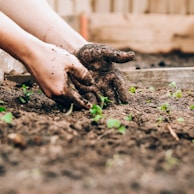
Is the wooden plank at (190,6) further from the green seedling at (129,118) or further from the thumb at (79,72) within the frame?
the green seedling at (129,118)

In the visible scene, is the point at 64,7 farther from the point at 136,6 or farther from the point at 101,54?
the point at 101,54

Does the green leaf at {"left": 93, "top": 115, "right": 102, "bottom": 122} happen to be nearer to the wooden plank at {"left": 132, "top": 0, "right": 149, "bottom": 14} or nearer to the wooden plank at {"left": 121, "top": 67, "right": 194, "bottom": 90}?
the wooden plank at {"left": 121, "top": 67, "right": 194, "bottom": 90}

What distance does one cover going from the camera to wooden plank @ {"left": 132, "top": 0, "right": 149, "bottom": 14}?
15.8 ft

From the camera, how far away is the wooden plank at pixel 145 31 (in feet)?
15.2

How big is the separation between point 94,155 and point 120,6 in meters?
3.81

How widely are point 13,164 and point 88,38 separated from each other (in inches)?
142

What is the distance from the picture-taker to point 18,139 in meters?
1.23

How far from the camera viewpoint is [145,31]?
469 cm

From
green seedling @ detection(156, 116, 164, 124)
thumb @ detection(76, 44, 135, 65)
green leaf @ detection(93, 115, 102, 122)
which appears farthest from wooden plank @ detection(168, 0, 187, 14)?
green leaf @ detection(93, 115, 102, 122)

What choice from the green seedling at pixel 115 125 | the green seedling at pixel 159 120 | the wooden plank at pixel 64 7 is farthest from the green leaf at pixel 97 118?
the wooden plank at pixel 64 7

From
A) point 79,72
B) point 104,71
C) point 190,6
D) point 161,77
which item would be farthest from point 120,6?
point 79,72

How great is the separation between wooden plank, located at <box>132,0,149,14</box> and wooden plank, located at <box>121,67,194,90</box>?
2314mm

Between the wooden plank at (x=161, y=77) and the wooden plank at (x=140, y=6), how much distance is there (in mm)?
2314

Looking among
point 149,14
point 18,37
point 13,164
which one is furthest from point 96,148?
point 149,14
